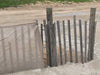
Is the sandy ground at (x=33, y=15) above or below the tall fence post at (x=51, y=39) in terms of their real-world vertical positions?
below

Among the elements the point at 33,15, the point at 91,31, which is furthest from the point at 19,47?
the point at 33,15

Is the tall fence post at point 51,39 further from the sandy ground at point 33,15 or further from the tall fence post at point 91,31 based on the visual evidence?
the sandy ground at point 33,15

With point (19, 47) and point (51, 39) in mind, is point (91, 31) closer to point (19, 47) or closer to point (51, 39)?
point (51, 39)

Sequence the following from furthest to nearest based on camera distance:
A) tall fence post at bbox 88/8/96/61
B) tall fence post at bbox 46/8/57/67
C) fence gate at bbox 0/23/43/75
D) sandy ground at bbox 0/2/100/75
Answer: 1. sandy ground at bbox 0/2/100/75
2. tall fence post at bbox 88/8/96/61
3. tall fence post at bbox 46/8/57/67
4. fence gate at bbox 0/23/43/75

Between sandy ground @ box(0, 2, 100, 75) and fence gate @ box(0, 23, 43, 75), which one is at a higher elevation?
fence gate @ box(0, 23, 43, 75)

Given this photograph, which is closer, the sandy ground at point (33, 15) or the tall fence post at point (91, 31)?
the tall fence post at point (91, 31)

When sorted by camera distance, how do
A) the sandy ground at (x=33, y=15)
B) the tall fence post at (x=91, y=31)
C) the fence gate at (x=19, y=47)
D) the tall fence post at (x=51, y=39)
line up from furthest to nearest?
1. the sandy ground at (x=33, y=15)
2. the tall fence post at (x=91, y=31)
3. the tall fence post at (x=51, y=39)
4. the fence gate at (x=19, y=47)

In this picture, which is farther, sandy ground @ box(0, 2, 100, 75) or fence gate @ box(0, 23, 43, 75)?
sandy ground @ box(0, 2, 100, 75)

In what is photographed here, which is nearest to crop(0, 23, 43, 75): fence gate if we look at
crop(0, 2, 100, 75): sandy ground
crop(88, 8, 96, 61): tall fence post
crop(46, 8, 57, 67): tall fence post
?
crop(46, 8, 57, 67): tall fence post

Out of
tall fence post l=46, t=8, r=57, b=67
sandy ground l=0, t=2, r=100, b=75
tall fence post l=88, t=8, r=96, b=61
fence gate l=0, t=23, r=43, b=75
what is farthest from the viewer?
sandy ground l=0, t=2, r=100, b=75

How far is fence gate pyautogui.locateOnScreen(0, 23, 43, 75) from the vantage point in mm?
5066

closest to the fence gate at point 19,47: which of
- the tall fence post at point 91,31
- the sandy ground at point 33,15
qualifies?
the tall fence post at point 91,31

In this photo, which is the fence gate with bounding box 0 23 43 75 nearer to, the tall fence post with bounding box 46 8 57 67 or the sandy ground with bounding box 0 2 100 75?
the tall fence post with bounding box 46 8 57 67

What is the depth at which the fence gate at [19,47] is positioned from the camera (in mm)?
5066
